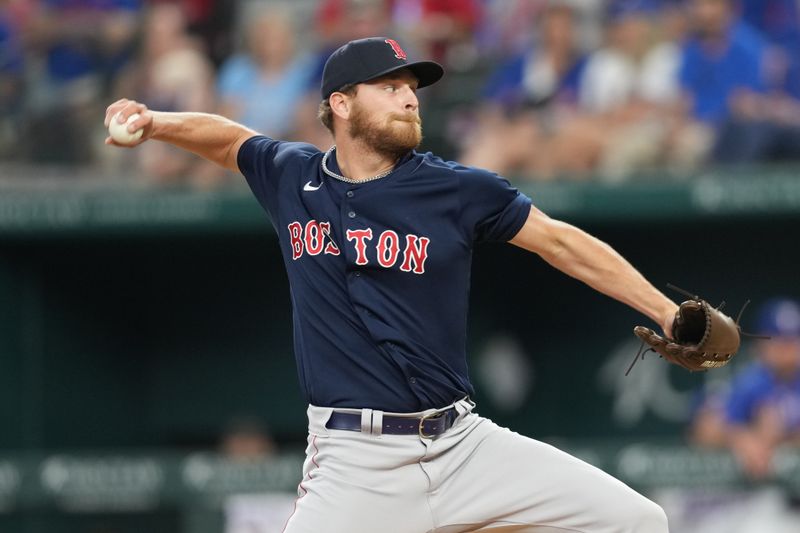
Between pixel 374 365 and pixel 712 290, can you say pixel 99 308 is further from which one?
pixel 374 365

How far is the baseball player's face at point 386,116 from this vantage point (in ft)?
13.7

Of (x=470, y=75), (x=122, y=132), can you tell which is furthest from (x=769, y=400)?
(x=122, y=132)

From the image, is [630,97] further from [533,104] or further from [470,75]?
[470,75]

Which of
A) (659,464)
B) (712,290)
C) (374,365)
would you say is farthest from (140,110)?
(712,290)

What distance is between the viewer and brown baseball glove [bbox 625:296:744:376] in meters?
3.99

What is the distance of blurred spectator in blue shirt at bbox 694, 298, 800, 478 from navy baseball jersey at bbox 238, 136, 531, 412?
137 inches

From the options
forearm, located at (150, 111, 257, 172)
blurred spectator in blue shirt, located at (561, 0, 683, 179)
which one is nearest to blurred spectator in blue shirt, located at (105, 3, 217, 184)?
blurred spectator in blue shirt, located at (561, 0, 683, 179)

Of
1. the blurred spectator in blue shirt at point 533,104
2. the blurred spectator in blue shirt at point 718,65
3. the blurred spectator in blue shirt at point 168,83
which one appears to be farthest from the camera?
the blurred spectator in blue shirt at point 168,83

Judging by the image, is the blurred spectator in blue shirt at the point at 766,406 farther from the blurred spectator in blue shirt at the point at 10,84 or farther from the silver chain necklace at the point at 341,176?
the blurred spectator in blue shirt at the point at 10,84

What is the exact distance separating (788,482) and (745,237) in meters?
2.08

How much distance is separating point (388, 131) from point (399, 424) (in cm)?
84

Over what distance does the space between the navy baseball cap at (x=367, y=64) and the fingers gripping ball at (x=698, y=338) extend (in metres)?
1.00

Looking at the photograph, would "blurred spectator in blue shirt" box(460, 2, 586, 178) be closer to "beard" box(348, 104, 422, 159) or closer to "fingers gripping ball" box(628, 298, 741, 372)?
"beard" box(348, 104, 422, 159)

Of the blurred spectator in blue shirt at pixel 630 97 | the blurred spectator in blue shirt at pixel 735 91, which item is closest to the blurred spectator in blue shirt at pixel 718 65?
the blurred spectator in blue shirt at pixel 735 91
